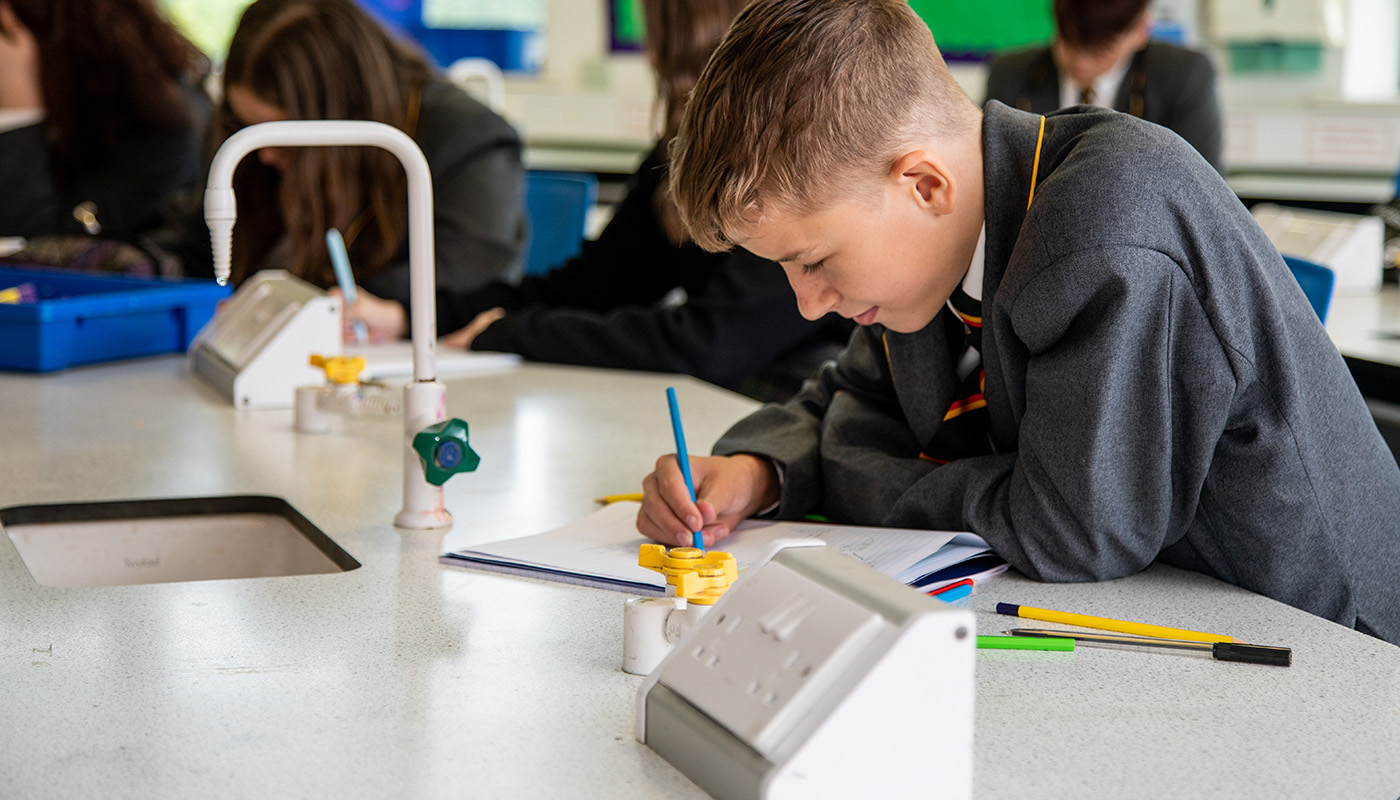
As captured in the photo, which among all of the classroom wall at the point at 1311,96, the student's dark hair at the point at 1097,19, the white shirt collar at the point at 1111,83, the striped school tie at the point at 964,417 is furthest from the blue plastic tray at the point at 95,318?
the classroom wall at the point at 1311,96

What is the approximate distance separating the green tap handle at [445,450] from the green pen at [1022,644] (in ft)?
1.49

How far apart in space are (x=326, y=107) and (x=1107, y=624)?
1.83 m

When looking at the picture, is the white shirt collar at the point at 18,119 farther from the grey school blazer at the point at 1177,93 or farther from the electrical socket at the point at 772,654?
the electrical socket at the point at 772,654

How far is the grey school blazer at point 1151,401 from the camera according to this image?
91 centimetres

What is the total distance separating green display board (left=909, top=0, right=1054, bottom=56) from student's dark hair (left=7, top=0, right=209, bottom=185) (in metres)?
2.24

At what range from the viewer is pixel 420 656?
2.76 feet

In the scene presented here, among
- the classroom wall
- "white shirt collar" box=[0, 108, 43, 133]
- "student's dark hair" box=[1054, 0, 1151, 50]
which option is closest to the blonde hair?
"student's dark hair" box=[1054, 0, 1151, 50]

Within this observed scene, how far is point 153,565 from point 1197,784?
3.25 feet

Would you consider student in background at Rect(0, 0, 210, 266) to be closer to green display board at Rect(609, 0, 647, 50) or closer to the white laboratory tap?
green display board at Rect(609, 0, 647, 50)

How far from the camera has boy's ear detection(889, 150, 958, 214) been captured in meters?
1.00

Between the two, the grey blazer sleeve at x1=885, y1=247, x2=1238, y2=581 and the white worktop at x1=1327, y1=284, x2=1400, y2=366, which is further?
the white worktop at x1=1327, y1=284, x2=1400, y2=366

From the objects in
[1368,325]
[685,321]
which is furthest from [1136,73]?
[685,321]

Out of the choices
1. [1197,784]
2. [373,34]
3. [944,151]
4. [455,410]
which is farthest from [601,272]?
[1197,784]

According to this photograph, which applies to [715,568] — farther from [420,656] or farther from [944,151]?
[944,151]
